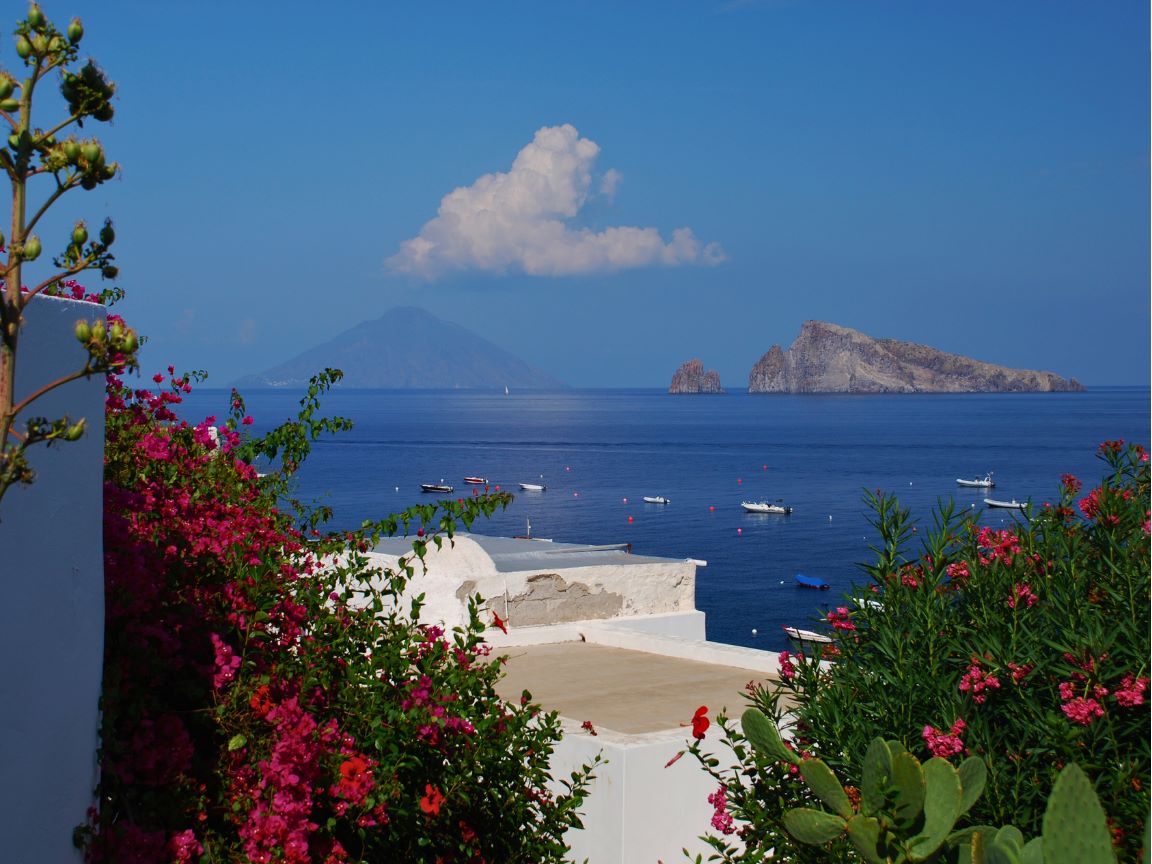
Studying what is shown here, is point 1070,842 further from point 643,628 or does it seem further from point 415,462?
point 415,462

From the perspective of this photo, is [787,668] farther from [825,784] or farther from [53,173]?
[53,173]

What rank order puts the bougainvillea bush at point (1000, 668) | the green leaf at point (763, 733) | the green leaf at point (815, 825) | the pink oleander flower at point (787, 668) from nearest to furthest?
the bougainvillea bush at point (1000, 668)
the green leaf at point (815, 825)
the green leaf at point (763, 733)
the pink oleander flower at point (787, 668)

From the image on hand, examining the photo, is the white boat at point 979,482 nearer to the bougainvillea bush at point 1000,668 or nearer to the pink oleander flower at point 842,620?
the bougainvillea bush at point 1000,668

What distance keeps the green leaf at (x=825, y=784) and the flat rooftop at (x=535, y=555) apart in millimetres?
8438

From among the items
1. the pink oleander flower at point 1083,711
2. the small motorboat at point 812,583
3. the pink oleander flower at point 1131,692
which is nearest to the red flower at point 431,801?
the pink oleander flower at point 1083,711

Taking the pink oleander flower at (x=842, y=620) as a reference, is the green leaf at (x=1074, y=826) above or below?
below

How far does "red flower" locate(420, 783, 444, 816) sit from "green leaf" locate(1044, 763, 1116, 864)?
2.34 m

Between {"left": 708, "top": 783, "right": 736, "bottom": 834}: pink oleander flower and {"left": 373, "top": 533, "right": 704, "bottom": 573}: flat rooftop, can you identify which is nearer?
{"left": 708, "top": 783, "right": 736, "bottom": 834}: pink oleander flower

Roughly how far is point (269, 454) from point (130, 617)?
3317 millimetres

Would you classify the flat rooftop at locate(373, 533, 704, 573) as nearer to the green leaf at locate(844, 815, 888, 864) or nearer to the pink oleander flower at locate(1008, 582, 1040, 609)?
the pink oleander flower at locate(1008, 582, 1040, 609)

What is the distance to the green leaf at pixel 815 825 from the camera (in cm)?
506

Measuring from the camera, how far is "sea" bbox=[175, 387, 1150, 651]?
Answer: 221 feet

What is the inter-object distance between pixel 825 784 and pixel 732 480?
358ft

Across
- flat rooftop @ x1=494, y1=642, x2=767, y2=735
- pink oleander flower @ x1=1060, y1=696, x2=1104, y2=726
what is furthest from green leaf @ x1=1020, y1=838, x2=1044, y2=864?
flat rooftop @ x1=494, y1=642, x2=767, y2=735
